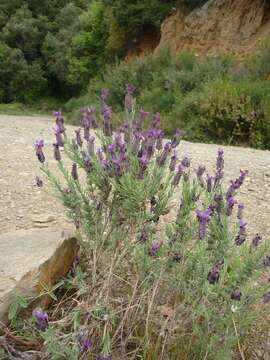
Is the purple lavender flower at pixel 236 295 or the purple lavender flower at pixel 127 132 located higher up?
the purple lavender flower at pixel 127 132

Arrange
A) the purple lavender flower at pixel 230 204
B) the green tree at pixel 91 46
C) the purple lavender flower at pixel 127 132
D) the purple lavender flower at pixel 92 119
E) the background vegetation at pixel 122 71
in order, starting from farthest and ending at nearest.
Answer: the green tree at pixel 91 46 → the background vegetation at pixel 122 71 → the purple lavender flower at pixel 92 119 → the purple lavender flower at pixel 127 132 → the purple lavender flower at pixel 230 204

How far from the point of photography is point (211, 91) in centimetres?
967

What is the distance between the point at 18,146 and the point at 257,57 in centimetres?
816

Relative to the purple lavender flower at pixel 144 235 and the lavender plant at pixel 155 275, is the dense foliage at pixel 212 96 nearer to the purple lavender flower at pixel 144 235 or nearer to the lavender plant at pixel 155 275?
the lavender plant at pixel 155 275

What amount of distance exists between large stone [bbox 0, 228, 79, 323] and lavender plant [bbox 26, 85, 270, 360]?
0.11 m

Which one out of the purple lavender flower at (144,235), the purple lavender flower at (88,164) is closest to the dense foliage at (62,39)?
the purple lavender flower at (88,164)

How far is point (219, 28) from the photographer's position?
16.3m

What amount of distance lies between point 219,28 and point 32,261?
50.8ft

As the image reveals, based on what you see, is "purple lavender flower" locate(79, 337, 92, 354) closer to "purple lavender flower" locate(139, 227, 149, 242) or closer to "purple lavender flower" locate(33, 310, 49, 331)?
"purple lavender flower" locate(33, 310, 49, 331)

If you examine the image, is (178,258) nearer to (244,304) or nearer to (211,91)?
(244,304)

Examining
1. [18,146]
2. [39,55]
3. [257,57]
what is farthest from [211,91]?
[39,55]

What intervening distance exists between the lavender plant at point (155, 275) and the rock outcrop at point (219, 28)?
13683mm

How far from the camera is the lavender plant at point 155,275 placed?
182 centimetres

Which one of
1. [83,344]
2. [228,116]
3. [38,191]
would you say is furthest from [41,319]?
[228,116]
